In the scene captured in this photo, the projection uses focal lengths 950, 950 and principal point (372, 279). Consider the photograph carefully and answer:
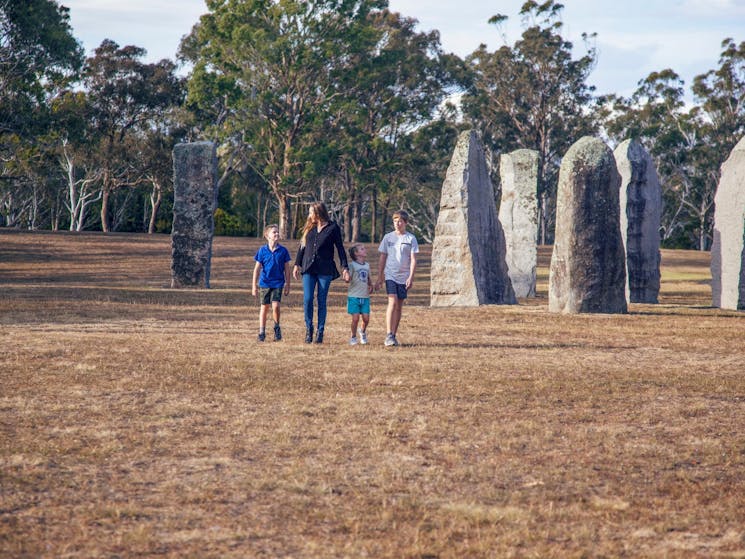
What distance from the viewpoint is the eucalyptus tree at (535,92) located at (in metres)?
49.4

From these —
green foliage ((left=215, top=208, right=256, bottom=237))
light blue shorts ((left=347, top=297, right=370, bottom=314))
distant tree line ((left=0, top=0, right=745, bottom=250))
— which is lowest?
light blue shorts ((left=347, top=297, right=370, bottom=314))

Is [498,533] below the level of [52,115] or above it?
below

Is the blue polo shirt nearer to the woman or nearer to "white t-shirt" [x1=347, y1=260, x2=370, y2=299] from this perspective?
the woman

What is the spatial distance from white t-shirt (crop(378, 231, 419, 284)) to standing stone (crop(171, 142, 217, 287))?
11145 mm

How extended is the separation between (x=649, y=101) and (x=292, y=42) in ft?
75.4

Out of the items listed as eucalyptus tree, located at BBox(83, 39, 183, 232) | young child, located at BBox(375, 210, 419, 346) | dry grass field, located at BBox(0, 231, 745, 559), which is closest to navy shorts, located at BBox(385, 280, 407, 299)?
young child, located at BBox(375, 210, 419, 346)

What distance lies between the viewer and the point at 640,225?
20.5 meters

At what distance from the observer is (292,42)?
40.2m

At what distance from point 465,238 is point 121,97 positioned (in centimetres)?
3355

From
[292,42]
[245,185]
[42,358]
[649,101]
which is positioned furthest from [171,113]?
[42,358]

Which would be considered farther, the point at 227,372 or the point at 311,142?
the point at 311,142

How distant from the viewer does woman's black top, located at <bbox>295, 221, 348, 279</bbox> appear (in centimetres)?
1063

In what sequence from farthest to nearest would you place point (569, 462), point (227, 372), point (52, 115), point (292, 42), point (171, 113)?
point (171, 113) → point (292, 42) → point (52, 115) → point (227, 372) → point (569, 462)

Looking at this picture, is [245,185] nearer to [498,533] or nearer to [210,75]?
[210,75]
